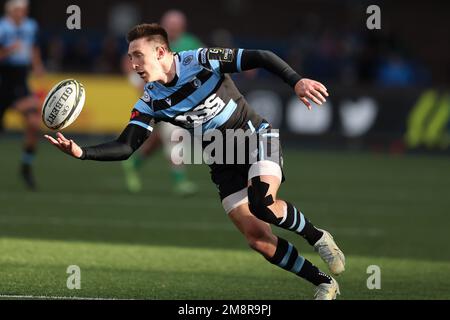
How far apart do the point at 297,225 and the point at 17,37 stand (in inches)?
362

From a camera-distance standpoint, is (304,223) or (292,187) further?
(292,187)

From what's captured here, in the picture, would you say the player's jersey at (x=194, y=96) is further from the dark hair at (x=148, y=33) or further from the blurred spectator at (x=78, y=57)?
the blurred spectator at (x=78, y=57)

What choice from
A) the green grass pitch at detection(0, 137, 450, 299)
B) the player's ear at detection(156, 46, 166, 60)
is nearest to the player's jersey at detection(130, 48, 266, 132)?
the player's ear at detection(156, 46, 166, 60)

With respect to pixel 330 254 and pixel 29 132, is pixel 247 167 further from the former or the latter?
pixel 29 132

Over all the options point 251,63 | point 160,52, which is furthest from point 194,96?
point 251,63

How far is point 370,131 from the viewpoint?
21578 mm

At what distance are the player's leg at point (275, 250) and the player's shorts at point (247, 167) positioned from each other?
125 millimetres

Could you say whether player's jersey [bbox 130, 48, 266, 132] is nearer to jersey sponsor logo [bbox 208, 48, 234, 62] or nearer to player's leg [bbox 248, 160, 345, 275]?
jersey sponsor logo [bbox 208, 48, 234, 62]

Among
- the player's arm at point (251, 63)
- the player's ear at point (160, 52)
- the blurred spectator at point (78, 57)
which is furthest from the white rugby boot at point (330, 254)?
the blurred spectator at point (78, 57)

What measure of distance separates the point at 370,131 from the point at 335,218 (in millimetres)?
8483

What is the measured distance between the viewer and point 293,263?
7.86m

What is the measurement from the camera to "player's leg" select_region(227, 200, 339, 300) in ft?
25.7

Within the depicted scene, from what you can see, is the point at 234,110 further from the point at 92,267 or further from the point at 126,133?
the point at 92,267
